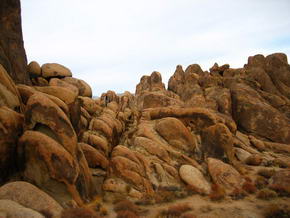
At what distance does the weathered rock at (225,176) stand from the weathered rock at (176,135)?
392 centimetres

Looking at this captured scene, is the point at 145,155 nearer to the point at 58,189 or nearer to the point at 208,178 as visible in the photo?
the point at 208,178

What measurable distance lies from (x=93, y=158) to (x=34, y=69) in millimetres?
16469

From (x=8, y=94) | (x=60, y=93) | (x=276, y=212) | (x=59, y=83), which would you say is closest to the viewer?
(x=276, y=212)

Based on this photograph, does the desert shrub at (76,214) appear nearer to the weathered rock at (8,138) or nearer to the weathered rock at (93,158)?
the weathered rock at (8,138)

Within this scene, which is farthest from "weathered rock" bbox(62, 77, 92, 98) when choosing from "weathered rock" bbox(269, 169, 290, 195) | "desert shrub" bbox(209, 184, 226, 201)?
"weathered rock" bbox(269, 169, 290, 195)

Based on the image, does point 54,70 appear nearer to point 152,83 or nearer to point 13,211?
point 13,211

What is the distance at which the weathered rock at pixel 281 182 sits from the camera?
59.4ft

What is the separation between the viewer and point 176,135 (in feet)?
85.1

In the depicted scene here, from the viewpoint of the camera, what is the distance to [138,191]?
18359 millimetres

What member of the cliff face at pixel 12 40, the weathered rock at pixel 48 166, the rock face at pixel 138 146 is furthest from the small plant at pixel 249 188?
the cliff face at pixel 12 40

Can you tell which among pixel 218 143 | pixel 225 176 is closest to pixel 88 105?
pixel 218 143

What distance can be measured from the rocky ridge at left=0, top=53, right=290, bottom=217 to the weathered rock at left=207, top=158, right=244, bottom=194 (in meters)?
0.10

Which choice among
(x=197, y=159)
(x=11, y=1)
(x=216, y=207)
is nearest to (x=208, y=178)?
(x=197, y=159)

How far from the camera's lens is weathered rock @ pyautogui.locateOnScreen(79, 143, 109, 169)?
1989 centimetres
